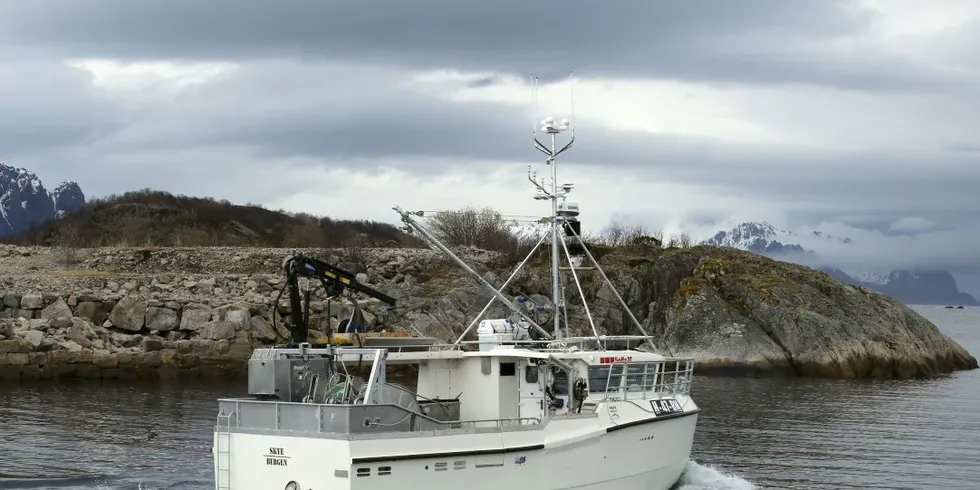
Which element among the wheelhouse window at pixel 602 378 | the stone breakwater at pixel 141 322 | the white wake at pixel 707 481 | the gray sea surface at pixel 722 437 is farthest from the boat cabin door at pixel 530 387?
the stone breakwater at pixel 141 322

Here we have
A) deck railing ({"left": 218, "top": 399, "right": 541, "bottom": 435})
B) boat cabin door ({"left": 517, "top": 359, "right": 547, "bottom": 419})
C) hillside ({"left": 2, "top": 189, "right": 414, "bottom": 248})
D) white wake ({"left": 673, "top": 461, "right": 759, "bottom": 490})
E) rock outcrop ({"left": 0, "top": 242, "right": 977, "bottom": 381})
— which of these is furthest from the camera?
hillside ({"left": 2, "top": 189, "right": 414, "bottom": 248})

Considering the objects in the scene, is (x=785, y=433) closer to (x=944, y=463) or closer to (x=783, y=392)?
(x=944, y=463)

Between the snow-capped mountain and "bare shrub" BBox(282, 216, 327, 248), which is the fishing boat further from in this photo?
the snow-capped mountain

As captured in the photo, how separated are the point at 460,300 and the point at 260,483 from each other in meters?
37.1

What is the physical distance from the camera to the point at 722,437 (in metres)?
34.7

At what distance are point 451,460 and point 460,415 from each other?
431 centimetres

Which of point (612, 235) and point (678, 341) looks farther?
point (612, 235)

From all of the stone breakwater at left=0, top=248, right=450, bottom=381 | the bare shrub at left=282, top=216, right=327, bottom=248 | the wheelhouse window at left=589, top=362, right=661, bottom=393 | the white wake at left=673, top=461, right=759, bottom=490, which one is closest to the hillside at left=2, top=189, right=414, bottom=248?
the bare shrub at left=282, top=216, right=327, bottom=248

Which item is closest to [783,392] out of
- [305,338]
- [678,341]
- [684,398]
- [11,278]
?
[678,341]

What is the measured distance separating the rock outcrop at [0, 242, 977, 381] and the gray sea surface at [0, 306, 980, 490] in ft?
13.7

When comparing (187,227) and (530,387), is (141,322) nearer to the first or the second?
(187,227)

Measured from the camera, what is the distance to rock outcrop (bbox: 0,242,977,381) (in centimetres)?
4934

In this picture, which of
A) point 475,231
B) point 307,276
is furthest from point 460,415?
point 475,231

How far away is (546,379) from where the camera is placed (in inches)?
930
